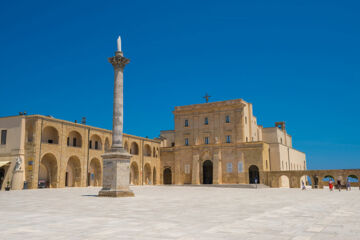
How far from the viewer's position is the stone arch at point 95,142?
4337 cm

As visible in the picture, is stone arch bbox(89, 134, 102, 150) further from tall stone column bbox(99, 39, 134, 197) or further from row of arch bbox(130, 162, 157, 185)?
tall stone column bbox(99, 39, 134, 197)

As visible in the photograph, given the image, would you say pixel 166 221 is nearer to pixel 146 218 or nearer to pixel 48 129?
pixel 146 218

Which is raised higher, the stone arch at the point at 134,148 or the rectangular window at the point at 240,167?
the stone arch at the point at 134,148

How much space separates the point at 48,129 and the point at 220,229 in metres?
33.5

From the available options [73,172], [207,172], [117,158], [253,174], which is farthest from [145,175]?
[117,158]

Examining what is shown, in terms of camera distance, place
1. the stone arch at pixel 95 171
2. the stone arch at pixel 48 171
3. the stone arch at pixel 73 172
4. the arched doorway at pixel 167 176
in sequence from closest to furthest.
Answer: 1. the stone arch at pixel 48 171
2. the stone arch at pixel 73 172
3. the stone arch at pixel 95 171
4. the arched doorway at pixel 167 176

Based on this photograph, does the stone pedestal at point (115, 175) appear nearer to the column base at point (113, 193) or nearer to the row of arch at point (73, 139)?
the column base at point (113, 193)

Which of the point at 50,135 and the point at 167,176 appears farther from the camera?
the point at 167,176

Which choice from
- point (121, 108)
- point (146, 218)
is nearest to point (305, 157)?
point (121, 108)

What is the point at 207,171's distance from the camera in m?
51.2

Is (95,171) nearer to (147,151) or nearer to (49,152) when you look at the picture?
(49,152)

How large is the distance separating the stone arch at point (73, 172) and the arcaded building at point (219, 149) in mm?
18207

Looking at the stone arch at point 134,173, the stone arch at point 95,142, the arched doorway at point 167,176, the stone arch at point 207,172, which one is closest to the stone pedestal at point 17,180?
the stone arch at point 95,142

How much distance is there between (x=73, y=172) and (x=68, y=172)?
0.80 m
